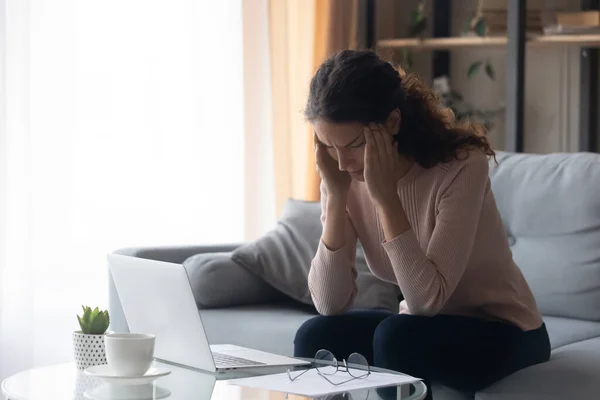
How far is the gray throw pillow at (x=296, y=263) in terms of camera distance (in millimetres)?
2455

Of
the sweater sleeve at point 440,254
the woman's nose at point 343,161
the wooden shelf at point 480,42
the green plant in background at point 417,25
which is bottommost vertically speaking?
the sweater sleeve at point 440,254

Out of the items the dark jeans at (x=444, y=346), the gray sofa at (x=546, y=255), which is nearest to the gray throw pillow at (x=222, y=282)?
the gray sofa at (x=546, y=255)

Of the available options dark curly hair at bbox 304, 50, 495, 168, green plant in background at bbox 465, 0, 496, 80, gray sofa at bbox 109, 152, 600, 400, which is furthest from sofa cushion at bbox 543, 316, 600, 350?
green plant in background at bbox 465, 0, 496, 80

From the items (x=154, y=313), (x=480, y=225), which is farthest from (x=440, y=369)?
(x=154, y=313)

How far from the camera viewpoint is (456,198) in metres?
1.72

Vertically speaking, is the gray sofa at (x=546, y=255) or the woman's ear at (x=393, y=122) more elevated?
the woman's ear at (x=393, y=122)

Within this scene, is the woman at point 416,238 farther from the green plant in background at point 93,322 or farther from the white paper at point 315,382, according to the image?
the green plant in background at point 93,322

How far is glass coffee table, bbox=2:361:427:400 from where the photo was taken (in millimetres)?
1360

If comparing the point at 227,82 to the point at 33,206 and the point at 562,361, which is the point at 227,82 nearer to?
the point at 33,206

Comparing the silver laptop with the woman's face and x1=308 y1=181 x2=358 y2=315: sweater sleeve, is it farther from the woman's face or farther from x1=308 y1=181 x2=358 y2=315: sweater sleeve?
the woman's face

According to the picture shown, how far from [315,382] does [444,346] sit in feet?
1.09

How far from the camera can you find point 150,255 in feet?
8.26

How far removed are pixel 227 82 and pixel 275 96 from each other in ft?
0.73

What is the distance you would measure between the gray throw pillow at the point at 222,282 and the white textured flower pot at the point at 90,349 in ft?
2.90
